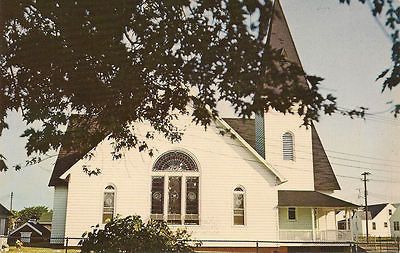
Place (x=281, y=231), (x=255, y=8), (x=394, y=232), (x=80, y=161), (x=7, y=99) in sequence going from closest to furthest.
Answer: (x=255, y=8)
(x=7, y=99)
(x=80, y=161)
(x=394, y=232)
(x=281, y=231)

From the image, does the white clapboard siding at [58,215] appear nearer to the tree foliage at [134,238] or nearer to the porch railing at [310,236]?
the tree foliage at [134,238]

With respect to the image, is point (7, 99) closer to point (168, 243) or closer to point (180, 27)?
point (180, 27)

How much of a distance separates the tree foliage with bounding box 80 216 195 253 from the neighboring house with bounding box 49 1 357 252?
9 cm

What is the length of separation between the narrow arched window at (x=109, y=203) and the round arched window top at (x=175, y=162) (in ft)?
0.81

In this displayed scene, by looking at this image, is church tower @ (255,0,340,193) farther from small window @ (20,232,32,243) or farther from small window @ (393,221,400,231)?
small window @ (20,232,32,243)

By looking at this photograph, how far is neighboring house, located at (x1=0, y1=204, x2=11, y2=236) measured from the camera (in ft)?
5.81

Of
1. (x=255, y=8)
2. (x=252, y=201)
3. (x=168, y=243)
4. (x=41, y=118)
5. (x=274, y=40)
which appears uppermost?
(x=255, y=8)

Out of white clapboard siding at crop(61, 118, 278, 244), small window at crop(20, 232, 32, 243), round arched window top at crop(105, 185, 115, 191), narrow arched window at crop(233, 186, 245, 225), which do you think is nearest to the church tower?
white clapboard siding at crop(61, 118, 278, 244)

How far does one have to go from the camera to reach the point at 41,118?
5.93ft

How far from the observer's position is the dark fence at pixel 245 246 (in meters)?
1.97

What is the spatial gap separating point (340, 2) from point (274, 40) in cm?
34

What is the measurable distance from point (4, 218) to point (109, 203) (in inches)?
21.2

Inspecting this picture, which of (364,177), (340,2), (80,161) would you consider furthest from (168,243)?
(340,2)

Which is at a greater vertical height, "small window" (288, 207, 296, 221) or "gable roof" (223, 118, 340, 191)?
"gable roof" (223, 118, 340, 191)
